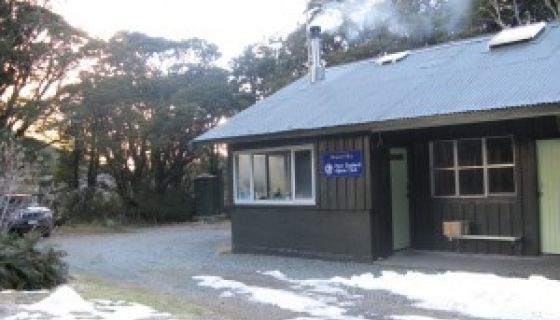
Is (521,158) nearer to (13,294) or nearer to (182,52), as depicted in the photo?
(13,294)

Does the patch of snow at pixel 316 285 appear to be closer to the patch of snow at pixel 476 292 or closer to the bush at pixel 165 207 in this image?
the patch of snow at pixel 476 292

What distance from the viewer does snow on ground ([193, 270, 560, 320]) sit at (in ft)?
27.6

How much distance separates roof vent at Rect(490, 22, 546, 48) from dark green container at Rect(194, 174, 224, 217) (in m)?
17.8

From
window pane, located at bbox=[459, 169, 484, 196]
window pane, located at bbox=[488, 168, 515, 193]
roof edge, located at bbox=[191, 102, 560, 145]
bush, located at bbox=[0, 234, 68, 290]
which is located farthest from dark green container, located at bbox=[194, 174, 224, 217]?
bush, located at bbox=[0, 234, 68, 290]

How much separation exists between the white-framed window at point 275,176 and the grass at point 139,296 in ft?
15.5

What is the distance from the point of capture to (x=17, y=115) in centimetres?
2719

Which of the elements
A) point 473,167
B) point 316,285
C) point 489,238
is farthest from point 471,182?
point 316,285

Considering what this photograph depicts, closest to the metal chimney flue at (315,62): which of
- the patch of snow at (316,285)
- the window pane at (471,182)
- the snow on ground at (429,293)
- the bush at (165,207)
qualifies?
the window pane at (471,182)

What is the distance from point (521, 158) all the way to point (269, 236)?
5.54 meters

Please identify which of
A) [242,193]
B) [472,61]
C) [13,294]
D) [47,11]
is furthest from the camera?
[47,11]

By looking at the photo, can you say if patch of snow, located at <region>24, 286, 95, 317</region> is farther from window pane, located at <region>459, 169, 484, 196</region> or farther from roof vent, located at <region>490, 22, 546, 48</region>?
roof vent, located at <region>490, 22, 546, 48</region>

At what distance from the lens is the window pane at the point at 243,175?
16.1m

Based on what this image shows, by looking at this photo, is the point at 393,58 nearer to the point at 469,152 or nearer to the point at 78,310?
the point at 469,152

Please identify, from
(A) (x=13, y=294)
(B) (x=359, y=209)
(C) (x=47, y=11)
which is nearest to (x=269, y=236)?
(B) (x=359, y=209)
